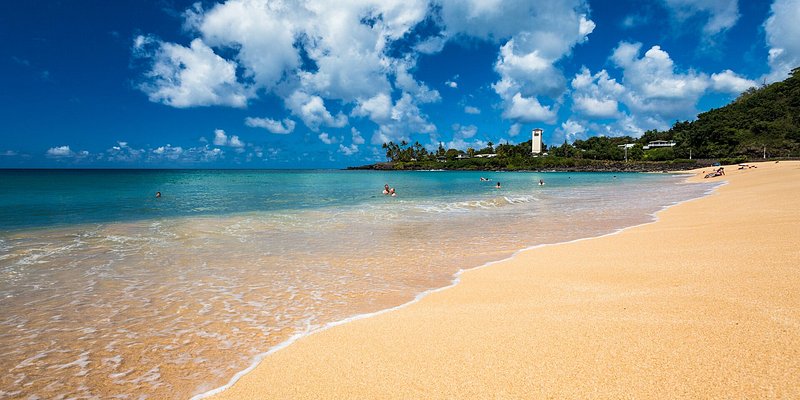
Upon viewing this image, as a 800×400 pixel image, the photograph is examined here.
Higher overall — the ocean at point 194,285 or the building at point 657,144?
the building at point 657,144

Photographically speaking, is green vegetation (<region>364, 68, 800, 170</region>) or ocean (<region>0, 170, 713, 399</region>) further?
green vegetation (<region>364, 68, 800, 170</region>)

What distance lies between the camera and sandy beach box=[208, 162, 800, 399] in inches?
123

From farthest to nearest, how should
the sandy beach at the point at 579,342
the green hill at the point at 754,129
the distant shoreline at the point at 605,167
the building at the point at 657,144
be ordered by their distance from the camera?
the building at the point at 657,144, the distant shoreline at the point at 605,167, the green hill at the point at 754,129, the sandy beach at the point at 579,342

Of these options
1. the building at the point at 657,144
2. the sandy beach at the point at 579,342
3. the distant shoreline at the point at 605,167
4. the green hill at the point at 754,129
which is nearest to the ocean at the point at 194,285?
the sandy beach at the point at 579,342

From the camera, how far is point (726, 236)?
912cm

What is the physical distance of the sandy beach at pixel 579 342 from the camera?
3131mm

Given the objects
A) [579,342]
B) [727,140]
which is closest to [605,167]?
[727,140]

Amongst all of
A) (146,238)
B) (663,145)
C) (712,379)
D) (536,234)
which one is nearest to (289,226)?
(146,238)

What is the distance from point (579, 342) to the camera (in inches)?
155

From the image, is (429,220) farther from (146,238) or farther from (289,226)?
(146,238)

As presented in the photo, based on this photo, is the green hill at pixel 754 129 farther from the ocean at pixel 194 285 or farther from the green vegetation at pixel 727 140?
the ocean at pixel 194 285

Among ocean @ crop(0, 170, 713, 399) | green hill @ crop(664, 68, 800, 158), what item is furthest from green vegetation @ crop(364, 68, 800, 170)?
ocean @ crop(0, 170, 713, 399)

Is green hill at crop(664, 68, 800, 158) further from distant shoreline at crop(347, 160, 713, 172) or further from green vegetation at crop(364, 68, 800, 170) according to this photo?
distant shoreline at crop(347, 160, 713, 172)

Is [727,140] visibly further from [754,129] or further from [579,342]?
[579,342]
